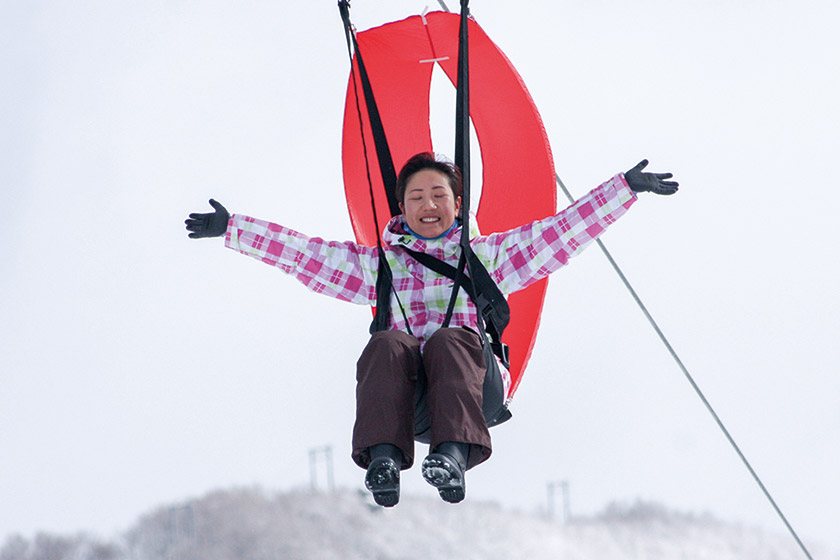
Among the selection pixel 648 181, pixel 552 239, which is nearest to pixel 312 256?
pixel 552 239

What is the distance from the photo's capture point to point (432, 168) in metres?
3.00

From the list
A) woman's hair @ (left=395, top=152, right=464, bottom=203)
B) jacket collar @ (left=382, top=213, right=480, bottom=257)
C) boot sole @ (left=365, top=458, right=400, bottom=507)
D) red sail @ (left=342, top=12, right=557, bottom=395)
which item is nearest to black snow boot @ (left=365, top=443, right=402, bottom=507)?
boot sole @ (left=365, top=458, right=400, bottom=507)

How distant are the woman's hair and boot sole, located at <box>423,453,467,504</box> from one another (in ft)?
2.94

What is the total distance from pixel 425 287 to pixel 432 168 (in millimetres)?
360

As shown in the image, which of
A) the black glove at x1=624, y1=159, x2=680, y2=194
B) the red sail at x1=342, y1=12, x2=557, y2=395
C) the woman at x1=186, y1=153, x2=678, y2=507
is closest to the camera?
the woman at x1=186, y1=153, x2=678, y2=507

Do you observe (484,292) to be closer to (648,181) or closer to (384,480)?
(648,181)

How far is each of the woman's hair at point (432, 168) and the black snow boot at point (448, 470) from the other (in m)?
0.84

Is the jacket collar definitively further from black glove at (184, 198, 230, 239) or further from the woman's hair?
black glove at (184, 198, 230, 239)

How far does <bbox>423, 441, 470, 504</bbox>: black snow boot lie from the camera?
7.88ft

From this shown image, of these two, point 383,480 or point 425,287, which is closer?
point 383,480

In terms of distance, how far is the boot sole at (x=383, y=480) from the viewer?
2436mm

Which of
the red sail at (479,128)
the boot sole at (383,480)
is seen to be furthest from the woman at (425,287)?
the red sail at (479,128)

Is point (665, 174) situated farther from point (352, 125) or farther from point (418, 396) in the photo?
point (352, 125)

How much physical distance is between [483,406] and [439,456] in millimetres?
322
